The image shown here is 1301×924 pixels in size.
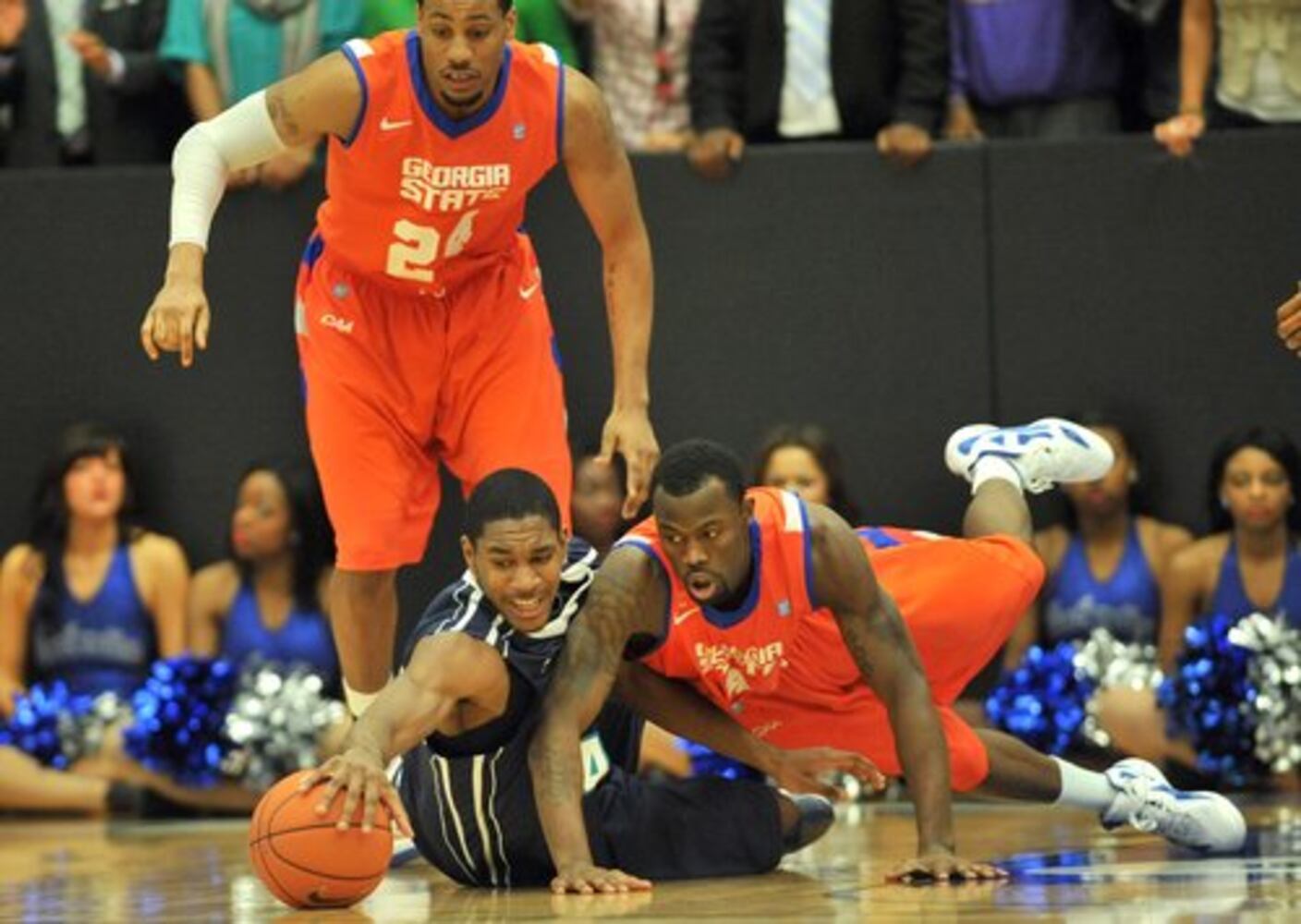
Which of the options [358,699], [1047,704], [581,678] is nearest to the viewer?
[581,678]

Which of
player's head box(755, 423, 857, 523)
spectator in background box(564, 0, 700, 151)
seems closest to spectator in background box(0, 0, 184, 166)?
spectator in background box(564, 0, 700, 151)

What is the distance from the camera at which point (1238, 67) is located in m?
9.23

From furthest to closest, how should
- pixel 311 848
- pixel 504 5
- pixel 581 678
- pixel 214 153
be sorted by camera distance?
pixel 214 153, pixel 504 5, pixel 581 678, pixel 311 848

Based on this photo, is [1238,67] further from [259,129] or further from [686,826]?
[259,129]

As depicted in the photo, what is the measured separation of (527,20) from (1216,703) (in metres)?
3.09

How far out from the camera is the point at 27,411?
9.88 m

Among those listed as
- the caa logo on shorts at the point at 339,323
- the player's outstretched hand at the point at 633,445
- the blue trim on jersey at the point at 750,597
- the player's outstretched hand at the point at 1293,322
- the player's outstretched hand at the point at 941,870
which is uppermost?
the caa logo on shorts at the point at 339,323

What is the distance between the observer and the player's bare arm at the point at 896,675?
6023 millimetres

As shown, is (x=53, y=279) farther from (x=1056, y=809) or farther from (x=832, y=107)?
(x=1056, y=809)

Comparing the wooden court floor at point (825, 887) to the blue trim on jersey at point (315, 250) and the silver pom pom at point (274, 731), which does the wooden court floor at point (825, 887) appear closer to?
the silver pom pom at point (274, 731)

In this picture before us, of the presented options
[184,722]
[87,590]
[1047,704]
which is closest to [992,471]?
[1047,704]

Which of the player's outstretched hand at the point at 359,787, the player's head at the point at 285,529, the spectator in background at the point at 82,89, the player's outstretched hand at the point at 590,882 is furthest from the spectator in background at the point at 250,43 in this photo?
the player's outstretched hand at the point at 359,787

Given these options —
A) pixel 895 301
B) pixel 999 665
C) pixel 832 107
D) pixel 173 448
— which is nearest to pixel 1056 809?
pixel 999 665

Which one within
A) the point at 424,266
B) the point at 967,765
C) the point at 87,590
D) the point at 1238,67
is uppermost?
the point at 1238,67
